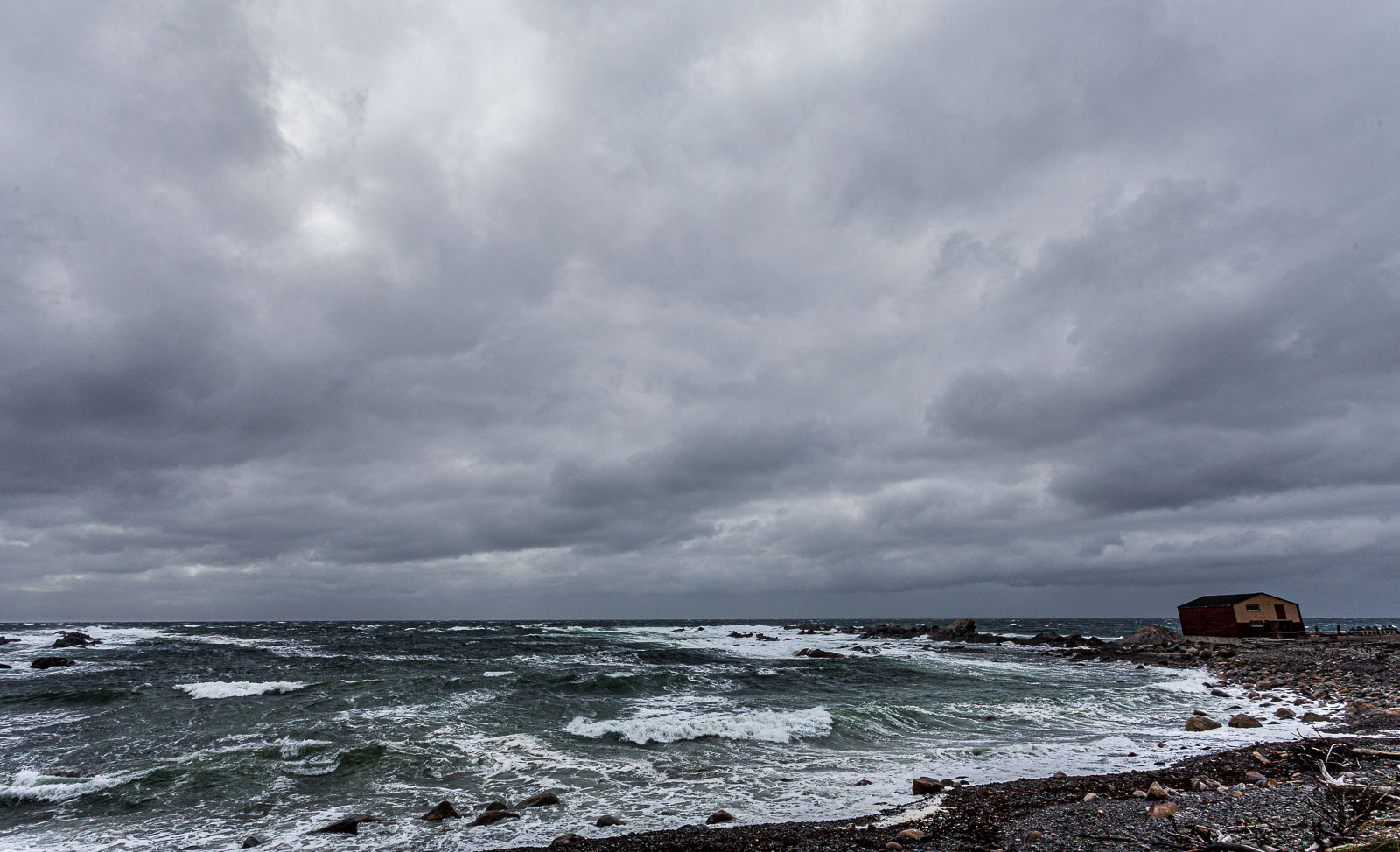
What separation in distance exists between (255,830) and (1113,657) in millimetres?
52985

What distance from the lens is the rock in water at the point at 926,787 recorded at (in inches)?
519

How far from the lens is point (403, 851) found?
36.9 ft

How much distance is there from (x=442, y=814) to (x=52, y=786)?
10412mm

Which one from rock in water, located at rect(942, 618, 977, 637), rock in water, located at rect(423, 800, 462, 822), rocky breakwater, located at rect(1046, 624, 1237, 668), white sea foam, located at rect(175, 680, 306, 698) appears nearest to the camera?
rock in water, located at rect(423, 800, 462, 822)

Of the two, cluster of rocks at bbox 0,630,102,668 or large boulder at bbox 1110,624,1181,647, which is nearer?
cluster of rocks at bbox 0,630,102,668

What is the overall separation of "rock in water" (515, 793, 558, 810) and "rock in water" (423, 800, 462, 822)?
122 centimetres

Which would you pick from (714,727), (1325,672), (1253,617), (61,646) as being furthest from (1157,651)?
(61,646)

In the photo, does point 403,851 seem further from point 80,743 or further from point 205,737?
point 80,743

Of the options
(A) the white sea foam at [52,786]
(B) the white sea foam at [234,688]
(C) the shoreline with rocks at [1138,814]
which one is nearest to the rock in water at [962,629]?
(C) the shoreline with rocks at [1138,814]

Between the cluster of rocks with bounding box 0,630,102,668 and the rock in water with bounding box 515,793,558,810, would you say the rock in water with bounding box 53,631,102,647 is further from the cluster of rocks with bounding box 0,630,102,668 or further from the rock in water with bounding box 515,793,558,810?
the rock in water with bounding box 515,793,558,810

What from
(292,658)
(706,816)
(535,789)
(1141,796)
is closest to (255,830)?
(535,789)

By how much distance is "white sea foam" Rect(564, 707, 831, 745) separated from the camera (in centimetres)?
2033

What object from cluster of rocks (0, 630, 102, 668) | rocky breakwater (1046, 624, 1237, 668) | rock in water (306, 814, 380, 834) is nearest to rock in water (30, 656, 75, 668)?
cluster of rocks (0, 630, 102, 668)

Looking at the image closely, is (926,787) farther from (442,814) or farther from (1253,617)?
(1253,617)
